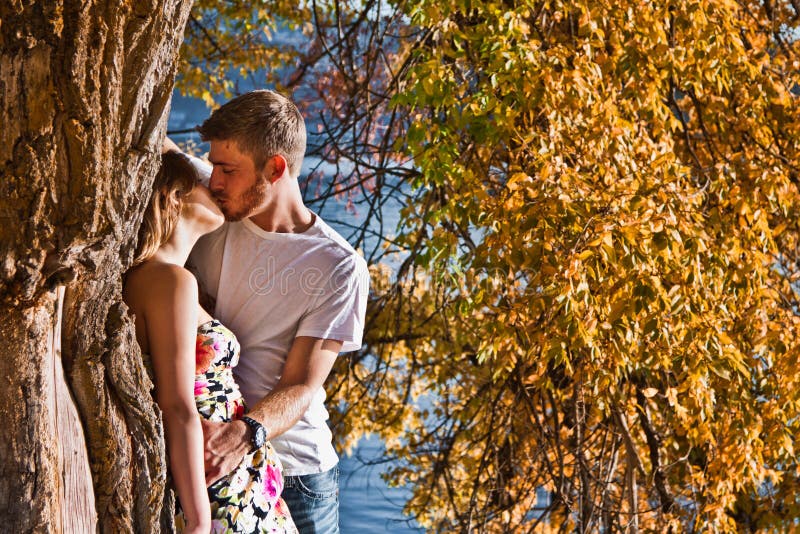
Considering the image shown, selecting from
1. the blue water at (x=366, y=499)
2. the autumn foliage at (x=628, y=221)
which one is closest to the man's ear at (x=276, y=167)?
the autumn foliage at (x=628, y=221)

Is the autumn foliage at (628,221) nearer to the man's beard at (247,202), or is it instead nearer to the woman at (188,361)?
the man's beard at (247,202)

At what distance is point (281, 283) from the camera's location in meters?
1.84

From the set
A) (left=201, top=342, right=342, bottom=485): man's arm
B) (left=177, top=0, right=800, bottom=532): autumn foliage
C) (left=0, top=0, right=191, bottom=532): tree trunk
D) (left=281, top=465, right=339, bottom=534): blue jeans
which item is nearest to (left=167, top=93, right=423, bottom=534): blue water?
(left=177, top=0, right=800, bottom=532): autumn foliage

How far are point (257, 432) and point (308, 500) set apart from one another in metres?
0.32

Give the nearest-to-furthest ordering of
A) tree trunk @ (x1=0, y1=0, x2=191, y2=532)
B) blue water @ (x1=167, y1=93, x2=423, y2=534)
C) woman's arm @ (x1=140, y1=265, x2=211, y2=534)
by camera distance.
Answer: tree trunk @ (x1=0, y1=0, x2=191, y2=532) < woman's arm @ (x1=140, y1=265, x2=211, y2=534) < blue water @ (x1=167, y1=93, x2=423, y2=534)

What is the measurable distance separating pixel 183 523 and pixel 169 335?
287 mm

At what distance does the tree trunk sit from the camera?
1085 millimetres

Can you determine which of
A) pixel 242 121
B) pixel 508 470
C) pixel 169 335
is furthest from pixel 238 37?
pixel 169 335

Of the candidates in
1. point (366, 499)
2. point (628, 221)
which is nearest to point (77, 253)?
point (628, 221)

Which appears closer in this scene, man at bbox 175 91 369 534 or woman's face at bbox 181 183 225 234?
woman's face at bbox 181 183 225 234

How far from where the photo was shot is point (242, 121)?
5.81 ft

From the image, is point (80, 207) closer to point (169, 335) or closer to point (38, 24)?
point (38, 24)

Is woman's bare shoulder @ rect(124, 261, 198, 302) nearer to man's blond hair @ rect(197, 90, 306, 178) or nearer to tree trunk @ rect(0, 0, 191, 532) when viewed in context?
tree trunk @ rect(0, 0, 191, 532)

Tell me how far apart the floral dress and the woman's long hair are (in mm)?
188
